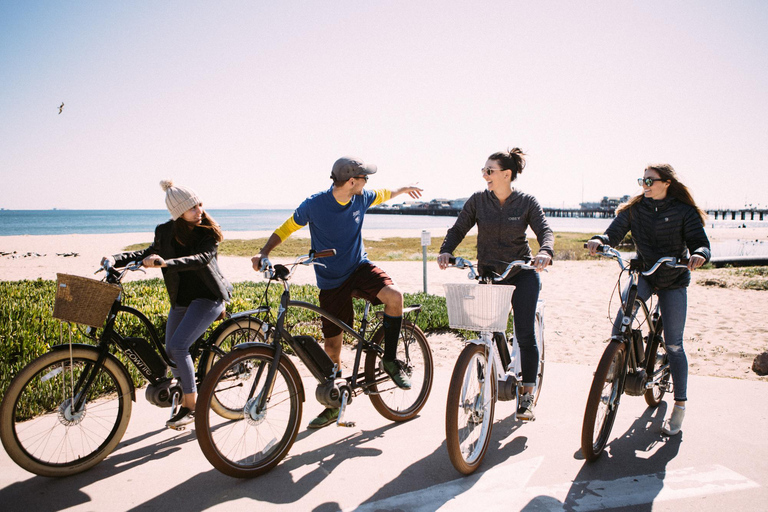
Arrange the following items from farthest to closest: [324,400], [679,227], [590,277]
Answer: [590,277] → [679,227] → [324,400]

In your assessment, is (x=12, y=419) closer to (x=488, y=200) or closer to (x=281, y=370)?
(x=281, y=370)

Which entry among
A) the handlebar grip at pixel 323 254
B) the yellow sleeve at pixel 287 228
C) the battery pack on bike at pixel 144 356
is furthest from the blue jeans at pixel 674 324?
the battery pack on bike at pixel 144 356

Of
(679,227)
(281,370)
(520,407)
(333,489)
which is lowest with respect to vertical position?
(333,489)

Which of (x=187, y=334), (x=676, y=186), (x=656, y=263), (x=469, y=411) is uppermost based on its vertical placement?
(x=676, y=186)

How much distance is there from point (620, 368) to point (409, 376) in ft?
5.43

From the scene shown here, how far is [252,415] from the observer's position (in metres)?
3.42

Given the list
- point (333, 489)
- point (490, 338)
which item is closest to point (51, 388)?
point (333, 489)

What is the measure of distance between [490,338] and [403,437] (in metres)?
1.22

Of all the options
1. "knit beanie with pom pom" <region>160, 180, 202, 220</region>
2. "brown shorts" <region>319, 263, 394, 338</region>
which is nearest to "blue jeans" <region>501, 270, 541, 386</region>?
"brown shorts" <region>319, 263, 394, 338</region>

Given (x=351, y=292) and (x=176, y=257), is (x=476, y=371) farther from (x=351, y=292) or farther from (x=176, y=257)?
(x=176, y=257)

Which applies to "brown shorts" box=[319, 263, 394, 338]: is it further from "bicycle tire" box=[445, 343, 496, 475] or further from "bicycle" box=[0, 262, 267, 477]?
"bicycle tire" box=[445, 343, 496, 475]

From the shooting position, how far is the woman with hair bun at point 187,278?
3.78 m

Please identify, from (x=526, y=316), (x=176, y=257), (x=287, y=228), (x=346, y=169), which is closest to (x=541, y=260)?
(x=526, y=316)

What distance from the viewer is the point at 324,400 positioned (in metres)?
3.85
